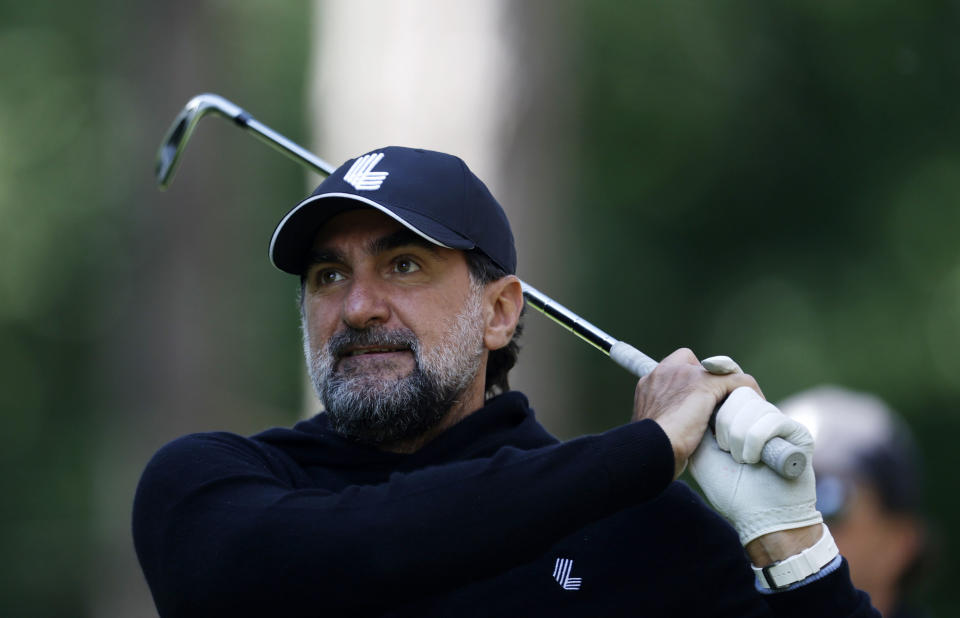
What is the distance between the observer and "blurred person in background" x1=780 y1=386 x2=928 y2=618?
166 inches

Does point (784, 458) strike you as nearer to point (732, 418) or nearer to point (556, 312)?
point (732, 418)

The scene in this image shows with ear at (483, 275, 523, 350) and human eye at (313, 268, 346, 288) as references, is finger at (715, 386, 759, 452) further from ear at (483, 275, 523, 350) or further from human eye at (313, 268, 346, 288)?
human eye at (313, 268, 346, 288)

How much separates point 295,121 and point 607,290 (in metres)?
4.46

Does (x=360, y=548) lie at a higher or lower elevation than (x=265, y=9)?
lower

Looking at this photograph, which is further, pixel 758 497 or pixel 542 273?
pixel 542 273

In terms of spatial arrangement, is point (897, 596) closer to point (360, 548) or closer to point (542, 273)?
point (360, 548)

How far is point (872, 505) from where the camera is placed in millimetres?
4258

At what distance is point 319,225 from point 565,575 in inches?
42.6

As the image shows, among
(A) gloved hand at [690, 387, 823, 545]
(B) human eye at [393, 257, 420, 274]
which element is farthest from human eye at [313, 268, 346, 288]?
(A) gloved hand at [690, 387, 823, 545]

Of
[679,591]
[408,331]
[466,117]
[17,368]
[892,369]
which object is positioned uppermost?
[466,117]

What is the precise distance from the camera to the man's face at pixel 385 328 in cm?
310

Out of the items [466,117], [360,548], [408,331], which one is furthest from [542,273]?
[360,548]

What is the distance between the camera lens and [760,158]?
14.4 meters

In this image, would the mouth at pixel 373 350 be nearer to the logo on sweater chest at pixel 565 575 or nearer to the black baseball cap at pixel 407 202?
the black baseball cap at pixel 407 202
